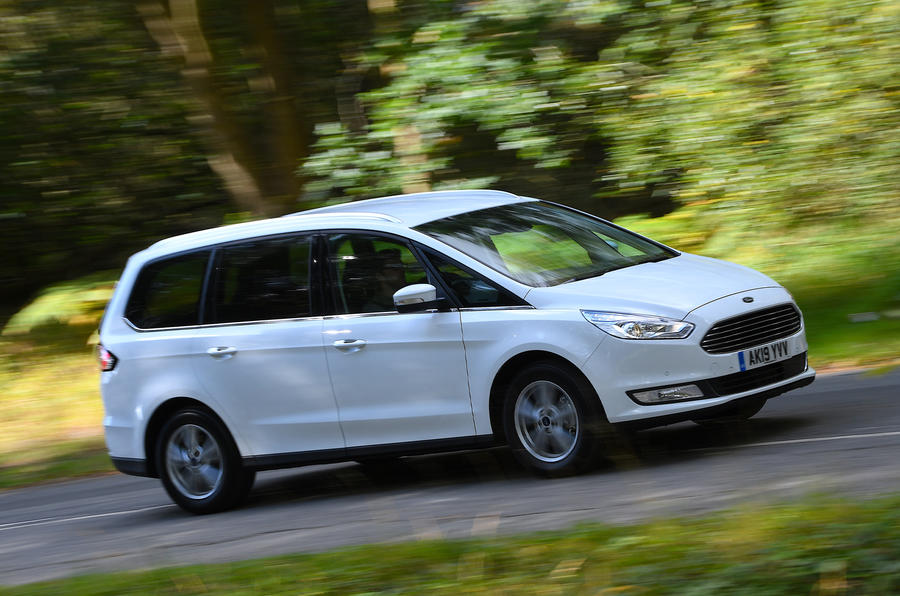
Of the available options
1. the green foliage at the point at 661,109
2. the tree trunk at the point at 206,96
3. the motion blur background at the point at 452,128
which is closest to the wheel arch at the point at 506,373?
the motion blur background at the point at 452,128

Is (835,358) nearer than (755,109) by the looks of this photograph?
Yes

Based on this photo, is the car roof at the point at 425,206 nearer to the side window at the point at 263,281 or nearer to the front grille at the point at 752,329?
the side window at the point at 263,281

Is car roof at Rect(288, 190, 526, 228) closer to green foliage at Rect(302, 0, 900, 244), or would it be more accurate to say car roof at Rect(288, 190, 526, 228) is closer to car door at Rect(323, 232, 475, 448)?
car door at Rect(323, 232, 475, 448)

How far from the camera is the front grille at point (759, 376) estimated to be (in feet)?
23.2

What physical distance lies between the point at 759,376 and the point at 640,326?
2.75ft

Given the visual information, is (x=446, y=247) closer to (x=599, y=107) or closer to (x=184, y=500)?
(x=184, y=500)

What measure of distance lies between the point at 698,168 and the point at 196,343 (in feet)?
24.6

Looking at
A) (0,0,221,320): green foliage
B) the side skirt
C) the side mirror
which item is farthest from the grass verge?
(0,0,221,320): green foliage

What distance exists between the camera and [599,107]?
14633 mm

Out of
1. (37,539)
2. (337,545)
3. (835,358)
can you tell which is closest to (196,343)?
(37,539)

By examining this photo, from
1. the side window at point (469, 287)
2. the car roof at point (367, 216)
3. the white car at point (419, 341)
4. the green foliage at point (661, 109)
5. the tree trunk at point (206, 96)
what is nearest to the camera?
the white car at point (419, 341)

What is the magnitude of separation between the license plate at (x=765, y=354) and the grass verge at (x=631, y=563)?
1.80 meters

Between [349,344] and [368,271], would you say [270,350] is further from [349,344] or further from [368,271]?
[368,271]

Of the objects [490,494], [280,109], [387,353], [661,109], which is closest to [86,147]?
[280,109]
